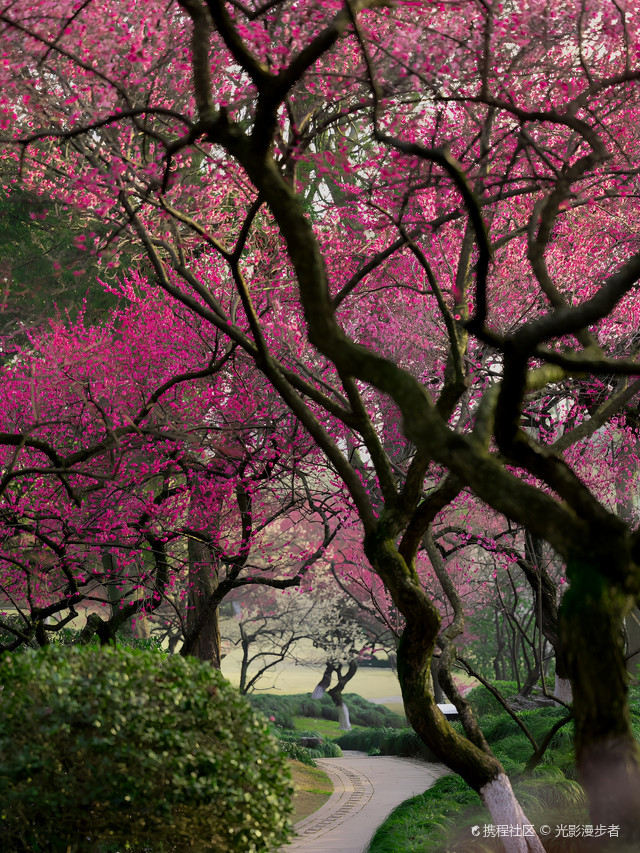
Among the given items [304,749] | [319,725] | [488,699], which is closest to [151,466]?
[304,749]

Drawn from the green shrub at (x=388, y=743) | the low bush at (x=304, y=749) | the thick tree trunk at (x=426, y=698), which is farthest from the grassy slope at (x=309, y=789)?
the thick tree trunk at (x=426, y=698)

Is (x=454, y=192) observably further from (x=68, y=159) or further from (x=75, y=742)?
(x=75, y=742)

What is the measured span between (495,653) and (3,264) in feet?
60.8

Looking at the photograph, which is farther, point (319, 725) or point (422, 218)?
point (319, 725)

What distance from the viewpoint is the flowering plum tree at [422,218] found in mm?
4094

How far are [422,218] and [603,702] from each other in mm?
6851

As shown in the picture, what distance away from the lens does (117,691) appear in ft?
16.1

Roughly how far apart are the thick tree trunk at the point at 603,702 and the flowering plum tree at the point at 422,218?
0.4 inches

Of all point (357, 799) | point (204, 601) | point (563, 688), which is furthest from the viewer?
point (563, 688)

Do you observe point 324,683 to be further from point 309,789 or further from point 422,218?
point 422,218

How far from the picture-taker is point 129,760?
189 inches

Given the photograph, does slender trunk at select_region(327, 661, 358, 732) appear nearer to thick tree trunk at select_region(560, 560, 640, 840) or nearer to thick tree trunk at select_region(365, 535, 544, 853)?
thick tree trunk at select_region(365, 535, 544, 853)

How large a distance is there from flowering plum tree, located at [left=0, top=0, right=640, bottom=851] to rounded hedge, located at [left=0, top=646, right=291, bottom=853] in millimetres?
1563

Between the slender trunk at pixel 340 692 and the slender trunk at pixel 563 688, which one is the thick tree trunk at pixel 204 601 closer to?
the slender trunk at pixel 563 688
